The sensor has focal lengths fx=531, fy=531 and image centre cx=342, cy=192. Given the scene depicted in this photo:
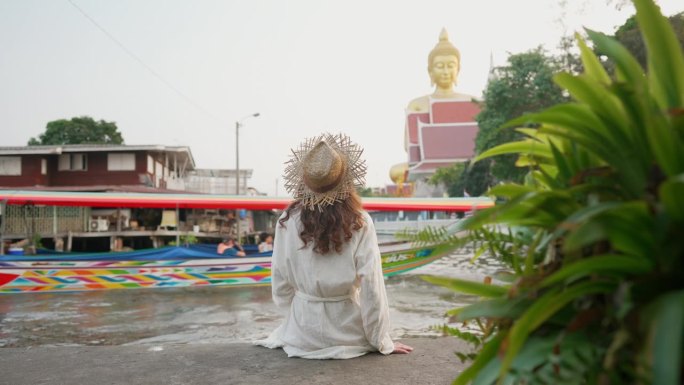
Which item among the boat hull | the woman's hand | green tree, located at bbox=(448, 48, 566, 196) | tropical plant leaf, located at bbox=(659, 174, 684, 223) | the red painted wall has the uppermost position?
green tree, located at bbox=(448, 48, 566, 196)

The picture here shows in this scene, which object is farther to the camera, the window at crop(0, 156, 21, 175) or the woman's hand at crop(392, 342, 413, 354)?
the window at crop(0, 156, 21, 175)

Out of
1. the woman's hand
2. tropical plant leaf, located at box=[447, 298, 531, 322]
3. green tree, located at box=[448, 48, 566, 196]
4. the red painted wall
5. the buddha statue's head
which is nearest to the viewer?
tropical plant leaf, located at box=[447, 298, 531, 322]

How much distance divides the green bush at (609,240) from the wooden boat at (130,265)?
826 cm

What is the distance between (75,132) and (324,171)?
36.5 m

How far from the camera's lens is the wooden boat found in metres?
9.34

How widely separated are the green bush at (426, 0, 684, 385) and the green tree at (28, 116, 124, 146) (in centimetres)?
3828

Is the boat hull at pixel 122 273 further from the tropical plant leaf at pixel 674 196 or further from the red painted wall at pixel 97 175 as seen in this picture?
the red painted wall at pixel 97 175

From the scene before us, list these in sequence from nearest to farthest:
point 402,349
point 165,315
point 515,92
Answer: point 402,349, point 165,315, point 515,92

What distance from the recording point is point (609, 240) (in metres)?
0.90

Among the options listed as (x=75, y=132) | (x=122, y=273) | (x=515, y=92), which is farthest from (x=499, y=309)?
(x=75, y=132)

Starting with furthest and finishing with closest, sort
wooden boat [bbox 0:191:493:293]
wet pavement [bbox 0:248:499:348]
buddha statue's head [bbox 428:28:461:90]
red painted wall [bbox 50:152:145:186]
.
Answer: buddha statue's head [bbox 428:28:461:90] → red painted wall [bbox 50:152:145:186] → wooden boat [bbox 0:191:493:293] → wet pavement [bbox 0:248:499:348]

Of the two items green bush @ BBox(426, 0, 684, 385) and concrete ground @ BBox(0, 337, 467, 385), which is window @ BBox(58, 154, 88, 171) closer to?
concrete ground @ BBox(0, 337, 467, 385)

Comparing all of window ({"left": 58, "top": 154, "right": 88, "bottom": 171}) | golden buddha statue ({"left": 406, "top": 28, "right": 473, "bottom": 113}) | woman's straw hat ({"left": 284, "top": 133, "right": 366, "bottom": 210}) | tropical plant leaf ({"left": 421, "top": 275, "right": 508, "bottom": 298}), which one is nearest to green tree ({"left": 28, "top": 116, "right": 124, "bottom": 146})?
window ({"left": 58, "top": 154, "right": 88, "bottom": 171})

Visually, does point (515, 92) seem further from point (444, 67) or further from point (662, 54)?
point (444, 67)
